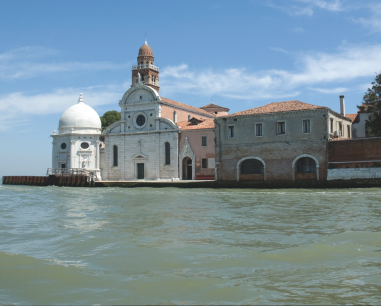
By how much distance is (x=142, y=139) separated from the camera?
38688 millimetres

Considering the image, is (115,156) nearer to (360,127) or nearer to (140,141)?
(140,141)

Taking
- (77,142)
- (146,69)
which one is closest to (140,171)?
(77,142)

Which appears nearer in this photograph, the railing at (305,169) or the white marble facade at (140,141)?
the railing at (305,169)

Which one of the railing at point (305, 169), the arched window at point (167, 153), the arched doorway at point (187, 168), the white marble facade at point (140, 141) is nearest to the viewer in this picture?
the railing at point (305, 169)

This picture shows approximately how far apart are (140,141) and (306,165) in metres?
16.3

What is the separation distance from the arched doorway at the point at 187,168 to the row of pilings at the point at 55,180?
26.6 ft

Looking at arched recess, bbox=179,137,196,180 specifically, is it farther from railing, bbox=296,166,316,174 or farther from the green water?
the green water

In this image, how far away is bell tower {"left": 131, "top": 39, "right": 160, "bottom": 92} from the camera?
44.7 meters

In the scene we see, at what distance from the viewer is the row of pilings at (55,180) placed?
35781 mm

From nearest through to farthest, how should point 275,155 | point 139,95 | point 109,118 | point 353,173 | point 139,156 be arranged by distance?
point 353,173 < point 275,155 < point 139,156 < point 139,95 < point 109,118

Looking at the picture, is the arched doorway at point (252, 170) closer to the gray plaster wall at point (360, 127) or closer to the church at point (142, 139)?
the church at point (142, 139)

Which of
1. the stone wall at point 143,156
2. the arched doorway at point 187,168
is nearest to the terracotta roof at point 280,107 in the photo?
the arched doorway at point 187,168

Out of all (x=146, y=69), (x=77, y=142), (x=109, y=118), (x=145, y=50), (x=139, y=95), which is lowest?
(x=77, y=142)

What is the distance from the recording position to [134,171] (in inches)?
1532
